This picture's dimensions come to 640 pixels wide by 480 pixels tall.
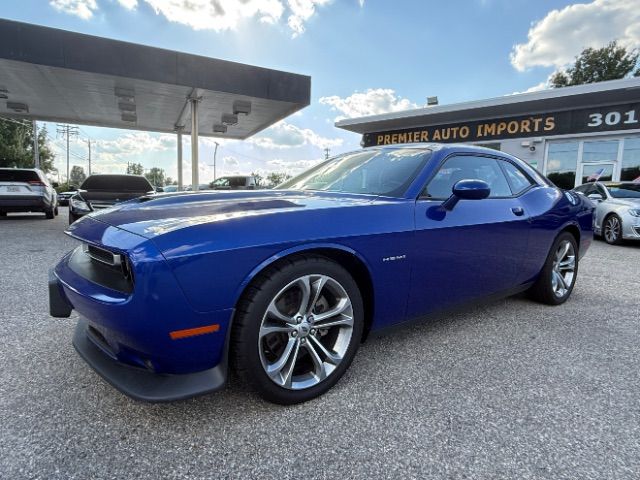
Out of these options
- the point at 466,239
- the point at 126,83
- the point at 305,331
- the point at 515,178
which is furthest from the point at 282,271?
the point at 126,83

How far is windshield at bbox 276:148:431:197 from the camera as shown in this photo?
257 centimetres

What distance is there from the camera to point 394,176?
2.62 m

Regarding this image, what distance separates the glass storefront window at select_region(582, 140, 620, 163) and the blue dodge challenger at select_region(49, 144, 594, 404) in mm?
12465

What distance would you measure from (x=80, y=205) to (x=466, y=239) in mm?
7048

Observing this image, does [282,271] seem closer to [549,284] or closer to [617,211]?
[549,284]

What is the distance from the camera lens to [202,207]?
2170 millimetres

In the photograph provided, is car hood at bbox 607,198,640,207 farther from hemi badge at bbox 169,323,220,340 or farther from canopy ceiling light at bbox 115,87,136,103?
canopy ceiling light at bbox 115,87,136,103

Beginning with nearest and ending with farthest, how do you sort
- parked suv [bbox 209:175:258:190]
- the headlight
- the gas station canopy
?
the headlight
the gas station canopy
parked suv [bbox 209:175:258:190]

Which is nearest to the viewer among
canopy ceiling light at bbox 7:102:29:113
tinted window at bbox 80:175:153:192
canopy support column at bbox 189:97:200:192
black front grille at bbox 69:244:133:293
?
black front grille at bbox 69:244:133:293

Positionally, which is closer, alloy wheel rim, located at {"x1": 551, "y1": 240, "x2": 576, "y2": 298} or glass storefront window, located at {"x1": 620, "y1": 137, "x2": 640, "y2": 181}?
alloy wheel rim, located at {"x1": 551, "y1": 240, "x2": 576, "y2": 298}

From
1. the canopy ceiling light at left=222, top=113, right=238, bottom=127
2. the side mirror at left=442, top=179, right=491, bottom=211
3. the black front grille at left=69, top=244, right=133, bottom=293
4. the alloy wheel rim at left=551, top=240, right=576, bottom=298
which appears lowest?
the alloy wheel rim at left=551, top=240, right=576, bottom=298

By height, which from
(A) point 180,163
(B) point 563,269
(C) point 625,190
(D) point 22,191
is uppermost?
(A) point 180,163

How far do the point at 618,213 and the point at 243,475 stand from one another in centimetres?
945

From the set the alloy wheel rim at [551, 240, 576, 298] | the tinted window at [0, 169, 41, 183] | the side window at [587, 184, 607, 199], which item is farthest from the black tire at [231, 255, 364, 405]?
the tinted window at [0, 169, 41, 183]
